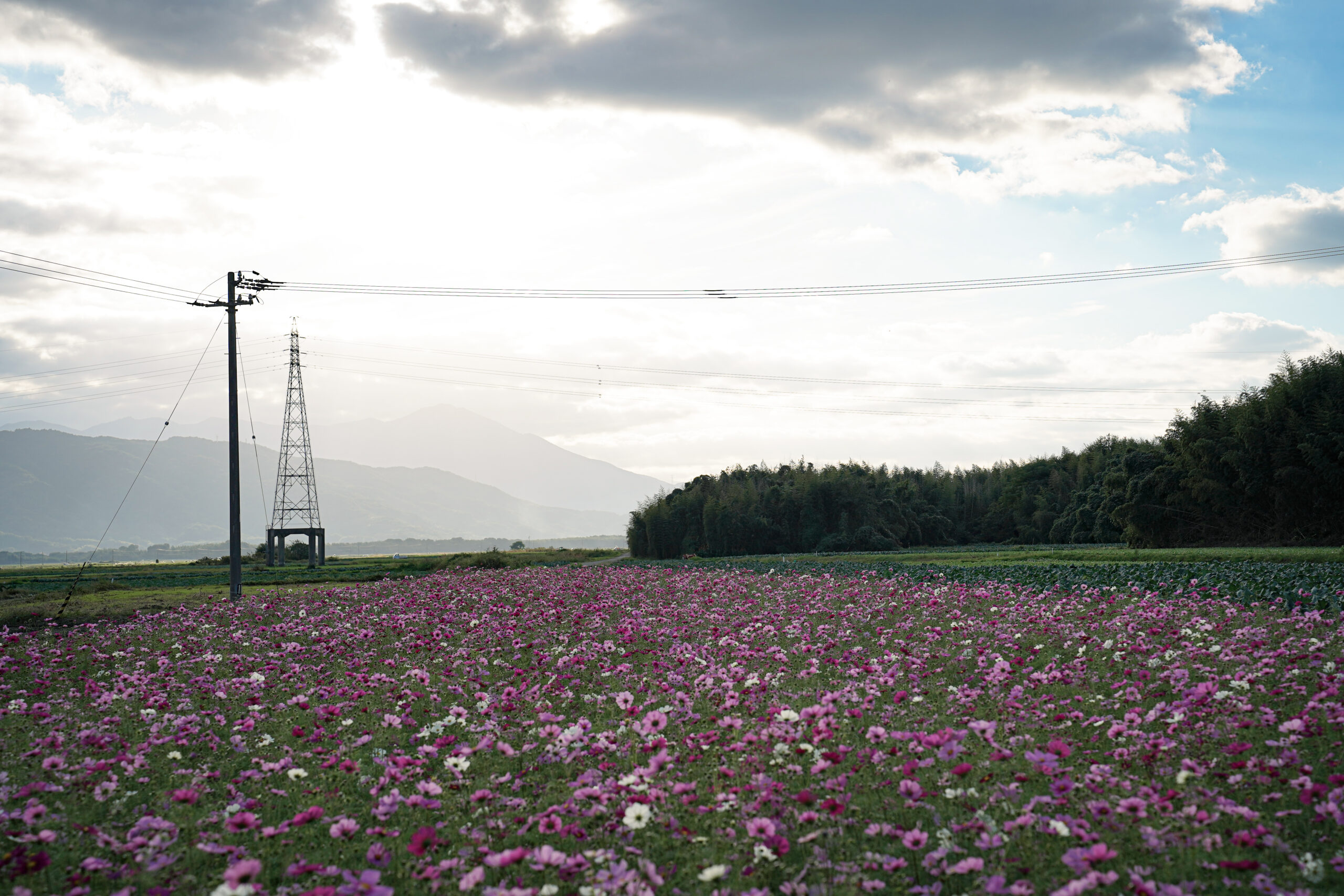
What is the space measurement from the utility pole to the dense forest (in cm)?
2830

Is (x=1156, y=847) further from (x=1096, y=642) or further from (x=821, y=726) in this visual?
(x=1096, y=642)

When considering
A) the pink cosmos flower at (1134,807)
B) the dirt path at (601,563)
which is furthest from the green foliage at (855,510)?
the pink cosmos flower at (1134,807)

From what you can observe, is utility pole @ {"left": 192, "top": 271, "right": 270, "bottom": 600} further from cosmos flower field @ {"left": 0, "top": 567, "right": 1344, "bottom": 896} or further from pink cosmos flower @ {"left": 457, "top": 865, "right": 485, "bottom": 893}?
pink cosmos flower @ {"left": 457, "top": 865, "right": 485, "bottom": 893}

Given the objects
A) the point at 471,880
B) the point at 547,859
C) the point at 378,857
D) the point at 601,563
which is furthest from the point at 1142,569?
the point at 601,563

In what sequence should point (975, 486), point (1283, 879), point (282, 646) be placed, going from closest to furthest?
1. point (1283, 879)
2. point (282, 646)
3. point (975, 486)

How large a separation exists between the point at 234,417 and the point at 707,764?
21.1m

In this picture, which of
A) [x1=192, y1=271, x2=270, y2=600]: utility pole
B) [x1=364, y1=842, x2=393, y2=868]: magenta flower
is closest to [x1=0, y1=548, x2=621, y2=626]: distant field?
[x1=192, y1=271, x2=270, y2=600]: utility pole

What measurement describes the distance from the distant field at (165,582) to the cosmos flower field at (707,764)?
9.04 metres

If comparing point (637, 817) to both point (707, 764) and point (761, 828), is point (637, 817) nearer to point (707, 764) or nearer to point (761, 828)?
point (761, 828)

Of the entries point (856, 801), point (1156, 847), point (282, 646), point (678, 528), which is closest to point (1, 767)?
point (282, 646)

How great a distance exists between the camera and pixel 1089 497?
42.1m

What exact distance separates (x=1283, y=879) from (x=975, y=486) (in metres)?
52.3

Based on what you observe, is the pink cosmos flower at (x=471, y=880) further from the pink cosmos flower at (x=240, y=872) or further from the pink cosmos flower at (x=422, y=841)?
the pink cosmos flower at (x=240, y=872)

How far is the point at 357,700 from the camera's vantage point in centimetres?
795
